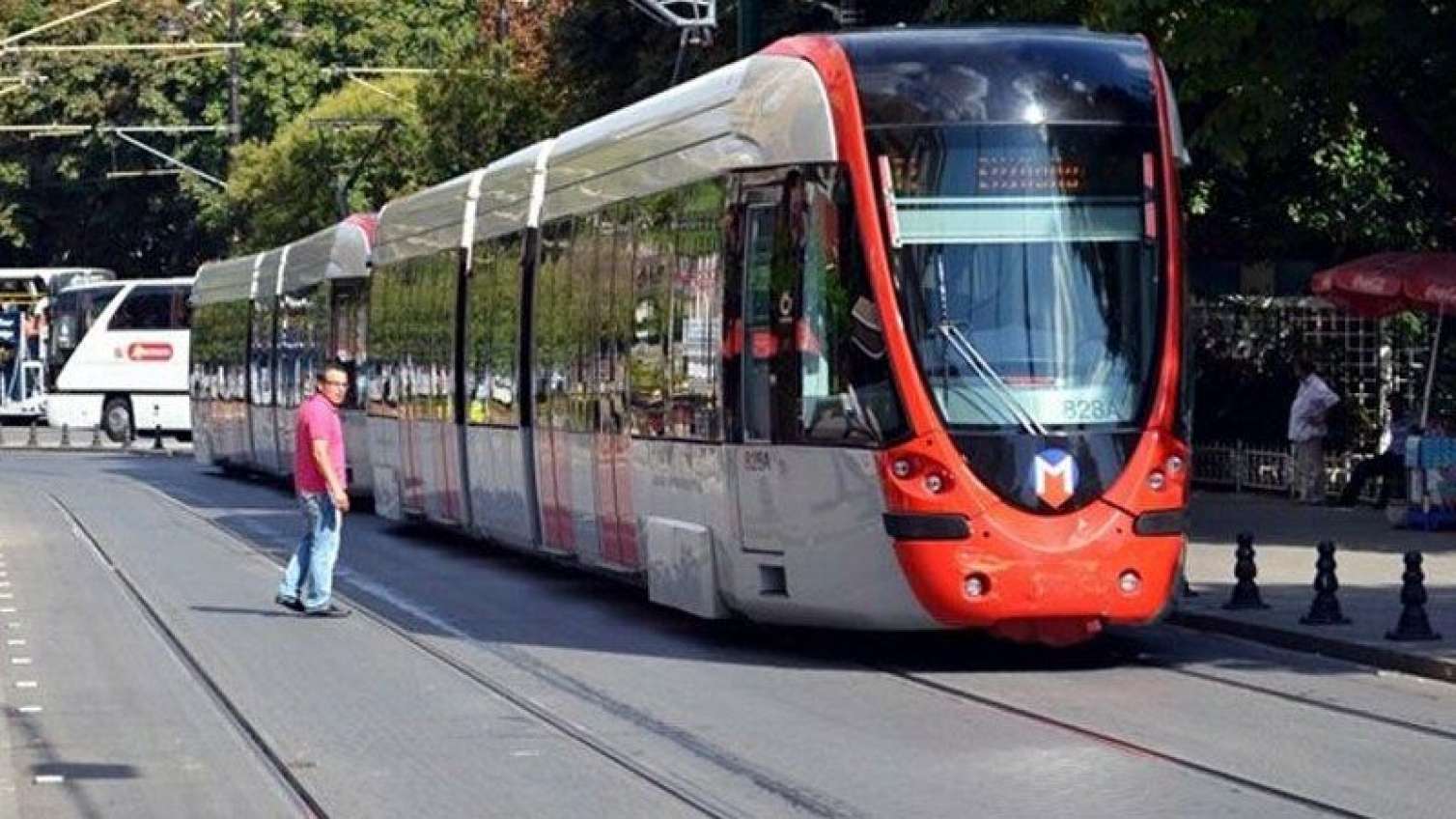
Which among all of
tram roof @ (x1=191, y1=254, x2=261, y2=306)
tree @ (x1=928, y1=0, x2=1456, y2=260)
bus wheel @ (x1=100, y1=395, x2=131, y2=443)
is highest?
tree @ (x1=928, y1=0, x2=1456, y2=260)

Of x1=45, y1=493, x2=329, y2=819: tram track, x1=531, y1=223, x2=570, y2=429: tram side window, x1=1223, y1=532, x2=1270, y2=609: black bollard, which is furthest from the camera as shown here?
x1=531, y1=223, x2=570, y2=429: tram side window

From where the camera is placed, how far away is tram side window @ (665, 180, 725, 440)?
19438 millimetres

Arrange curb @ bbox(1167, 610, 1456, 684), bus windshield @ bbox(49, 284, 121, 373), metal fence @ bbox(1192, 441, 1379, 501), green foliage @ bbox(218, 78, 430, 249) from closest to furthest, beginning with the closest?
curb @ bbox(1167, 610, 1456, 684), metal fence @ bbox(1192, 441, 1379, 501), green foliage @ bbox(218, 78, 430, 249), bus windshield @ bbox(49, 284, 121, 373)

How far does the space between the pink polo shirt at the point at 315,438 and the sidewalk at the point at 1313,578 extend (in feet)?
19.1

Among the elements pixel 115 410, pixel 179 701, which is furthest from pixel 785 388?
pixel 115 410

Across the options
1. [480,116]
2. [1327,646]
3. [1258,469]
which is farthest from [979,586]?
[480,116]

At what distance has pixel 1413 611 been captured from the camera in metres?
19.3

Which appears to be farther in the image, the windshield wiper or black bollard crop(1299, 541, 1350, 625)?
black bollard crop(1299, 541, 1350, 625)

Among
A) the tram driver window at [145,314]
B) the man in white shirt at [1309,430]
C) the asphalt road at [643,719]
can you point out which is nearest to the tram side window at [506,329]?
the asphalt road at [643,719]

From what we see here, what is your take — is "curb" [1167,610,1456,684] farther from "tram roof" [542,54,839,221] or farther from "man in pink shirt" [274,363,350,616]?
"man in pink shirt" [274,363,350,616]

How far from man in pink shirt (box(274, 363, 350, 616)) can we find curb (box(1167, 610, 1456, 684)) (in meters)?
5.73

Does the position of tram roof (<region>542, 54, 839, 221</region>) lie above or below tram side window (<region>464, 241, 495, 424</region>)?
above

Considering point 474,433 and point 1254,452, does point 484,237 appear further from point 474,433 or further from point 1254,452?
point 1254,452

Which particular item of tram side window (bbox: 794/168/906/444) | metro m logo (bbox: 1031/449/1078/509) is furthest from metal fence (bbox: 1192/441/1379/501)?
metro m logo (bbox: 1031/449/1078/509)
